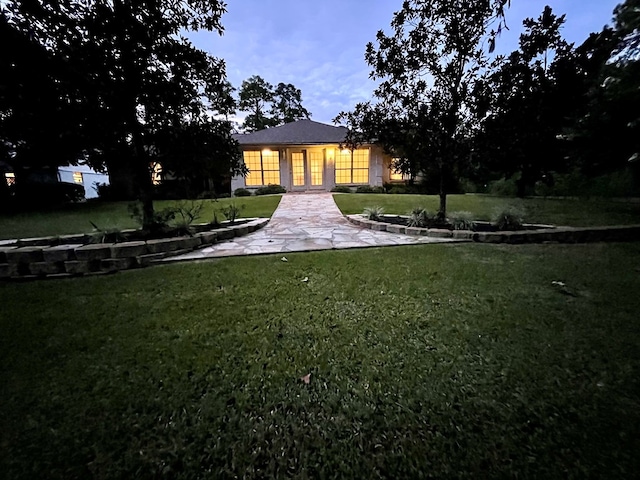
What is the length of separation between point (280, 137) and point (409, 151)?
1112cm

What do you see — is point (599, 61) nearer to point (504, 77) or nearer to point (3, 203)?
point (504, 77)

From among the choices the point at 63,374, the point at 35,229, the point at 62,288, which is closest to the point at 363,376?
the point at 63,374

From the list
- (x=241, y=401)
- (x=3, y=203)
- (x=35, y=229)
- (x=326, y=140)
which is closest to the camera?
(x=241, y=401)

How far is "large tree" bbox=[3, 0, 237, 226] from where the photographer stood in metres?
3.20

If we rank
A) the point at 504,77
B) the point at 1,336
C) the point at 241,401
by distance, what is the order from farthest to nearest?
the point at 504,77 < the point at 1,336 < the point at 241,401

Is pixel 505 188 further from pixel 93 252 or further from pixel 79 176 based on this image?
pixel 79 176

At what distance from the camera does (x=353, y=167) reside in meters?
15.2

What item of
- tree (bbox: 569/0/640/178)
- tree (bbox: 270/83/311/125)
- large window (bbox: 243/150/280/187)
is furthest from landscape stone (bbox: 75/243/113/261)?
tree (bbox: 270/83/311/125)

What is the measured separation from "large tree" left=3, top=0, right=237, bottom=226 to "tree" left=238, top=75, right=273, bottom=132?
24497 millimetres

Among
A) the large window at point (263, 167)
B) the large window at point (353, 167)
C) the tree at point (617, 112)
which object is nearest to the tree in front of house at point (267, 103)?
the large window at point (263, 167)

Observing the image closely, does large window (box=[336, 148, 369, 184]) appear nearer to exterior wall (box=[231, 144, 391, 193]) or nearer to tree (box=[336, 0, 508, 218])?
exterior wall (box=[231, 144, 391, 193])

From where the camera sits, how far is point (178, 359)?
1.77 metres

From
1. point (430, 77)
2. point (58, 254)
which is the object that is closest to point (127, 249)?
point (58, 254)

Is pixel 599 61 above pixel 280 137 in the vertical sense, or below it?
above
